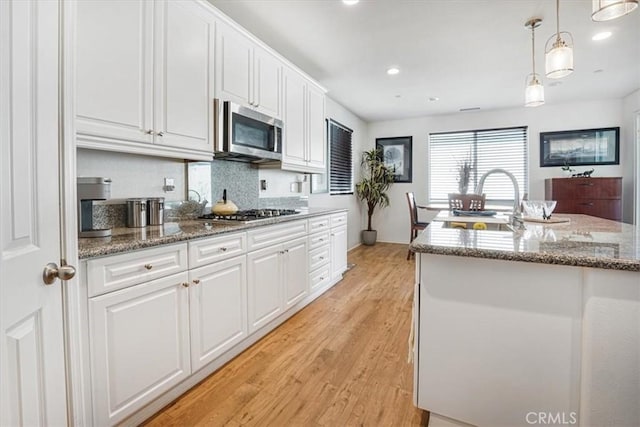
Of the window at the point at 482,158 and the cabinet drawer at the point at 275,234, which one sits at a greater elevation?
the window at the point at 482,158

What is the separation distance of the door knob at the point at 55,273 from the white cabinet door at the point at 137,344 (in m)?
0.39

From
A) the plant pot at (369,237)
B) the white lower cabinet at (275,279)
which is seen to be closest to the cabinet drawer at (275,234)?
the white lower cabinet at (275,279)

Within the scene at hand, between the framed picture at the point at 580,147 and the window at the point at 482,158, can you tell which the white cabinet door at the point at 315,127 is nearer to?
the window at the point at 482,158

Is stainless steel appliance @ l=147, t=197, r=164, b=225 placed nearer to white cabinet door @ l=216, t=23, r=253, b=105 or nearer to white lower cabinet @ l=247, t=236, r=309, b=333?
white lower cabinet @ l=247, t=236, r=309, b=333

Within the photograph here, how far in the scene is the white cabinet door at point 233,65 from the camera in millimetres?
2238

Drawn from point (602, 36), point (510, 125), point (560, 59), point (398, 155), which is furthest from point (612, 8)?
point (398, 155)

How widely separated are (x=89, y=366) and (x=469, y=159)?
616 centimetres

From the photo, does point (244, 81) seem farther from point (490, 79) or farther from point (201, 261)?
point (490, 79)

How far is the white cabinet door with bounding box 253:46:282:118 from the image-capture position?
8.55ft

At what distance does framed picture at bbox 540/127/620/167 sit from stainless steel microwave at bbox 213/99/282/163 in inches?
194

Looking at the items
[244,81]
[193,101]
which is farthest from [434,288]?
[244,81]

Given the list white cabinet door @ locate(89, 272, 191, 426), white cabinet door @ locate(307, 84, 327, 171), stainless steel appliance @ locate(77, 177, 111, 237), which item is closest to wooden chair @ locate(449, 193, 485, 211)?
white cabinet door @ locate(307, 84, 327, 171)

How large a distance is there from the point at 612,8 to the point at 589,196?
4.17 m

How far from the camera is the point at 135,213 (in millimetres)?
1886
